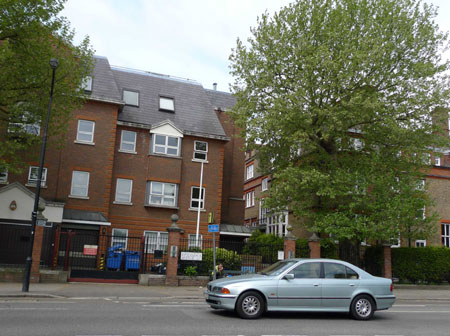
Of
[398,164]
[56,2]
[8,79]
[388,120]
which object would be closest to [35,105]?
[8,79]

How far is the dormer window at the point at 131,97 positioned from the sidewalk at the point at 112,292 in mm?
15932

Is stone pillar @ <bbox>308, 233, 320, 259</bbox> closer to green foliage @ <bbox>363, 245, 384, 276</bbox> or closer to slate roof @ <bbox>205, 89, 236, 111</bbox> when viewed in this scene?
green foliage @ <bbox>363, 245, 384, 276</bbox>

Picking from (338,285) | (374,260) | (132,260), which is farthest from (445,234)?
(338,285)

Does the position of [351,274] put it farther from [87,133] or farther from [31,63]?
[87,133]

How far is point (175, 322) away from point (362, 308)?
490 cm

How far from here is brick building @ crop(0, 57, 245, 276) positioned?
27.3 meters

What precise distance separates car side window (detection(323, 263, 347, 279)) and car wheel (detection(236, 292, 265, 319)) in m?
1.94

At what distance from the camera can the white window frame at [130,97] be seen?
3236cm

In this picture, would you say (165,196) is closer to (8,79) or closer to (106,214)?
(106,214)

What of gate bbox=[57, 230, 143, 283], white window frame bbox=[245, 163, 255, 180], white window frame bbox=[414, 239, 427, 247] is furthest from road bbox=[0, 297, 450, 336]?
white window frame bbox=[245, 163, 255, 180]

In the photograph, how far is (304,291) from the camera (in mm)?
11180

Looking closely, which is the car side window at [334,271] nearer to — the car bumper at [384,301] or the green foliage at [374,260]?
the car bumper at [384,301]

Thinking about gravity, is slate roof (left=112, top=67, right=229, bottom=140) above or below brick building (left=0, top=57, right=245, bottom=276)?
above

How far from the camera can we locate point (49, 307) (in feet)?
38.8
